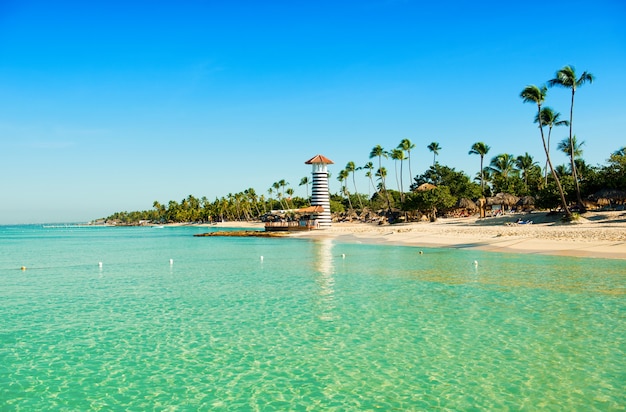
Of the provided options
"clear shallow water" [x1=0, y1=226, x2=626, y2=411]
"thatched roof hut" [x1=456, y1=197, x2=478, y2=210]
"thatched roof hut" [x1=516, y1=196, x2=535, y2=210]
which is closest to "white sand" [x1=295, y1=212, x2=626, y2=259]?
"clear shallow water" [x1=0, y1=226, x2=626, y2=411]

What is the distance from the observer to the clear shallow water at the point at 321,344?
7770 millimetres

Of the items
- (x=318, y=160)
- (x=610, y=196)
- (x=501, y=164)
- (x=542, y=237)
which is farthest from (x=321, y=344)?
(x=501, y=164)

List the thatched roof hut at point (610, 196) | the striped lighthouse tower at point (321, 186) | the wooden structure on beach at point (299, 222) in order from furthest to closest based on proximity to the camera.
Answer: the wooden structure on beach at point (299, 222)
the striped lighthouse tower at point (321, 186)
the thatched roof hut at point (610, 196)

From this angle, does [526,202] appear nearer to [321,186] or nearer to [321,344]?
[321,186]

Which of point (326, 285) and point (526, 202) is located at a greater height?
point (526, 202)

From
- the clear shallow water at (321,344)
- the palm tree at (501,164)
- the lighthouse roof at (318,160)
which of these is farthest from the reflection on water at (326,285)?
the palm tree at (501,164)

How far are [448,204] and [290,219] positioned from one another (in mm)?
25835

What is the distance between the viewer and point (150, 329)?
1234 centimetres

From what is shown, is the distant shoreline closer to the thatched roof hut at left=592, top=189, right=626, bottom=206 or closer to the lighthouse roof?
the thatched roof hut at left=592, top=189, right=626, bottom=206

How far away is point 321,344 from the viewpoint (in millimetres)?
10695

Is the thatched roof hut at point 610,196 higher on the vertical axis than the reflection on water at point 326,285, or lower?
higher

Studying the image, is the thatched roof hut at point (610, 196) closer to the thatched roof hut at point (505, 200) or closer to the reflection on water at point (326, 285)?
the thatched roof hut at point (505, 200)

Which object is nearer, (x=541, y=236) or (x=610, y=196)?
(x=541, y=236)

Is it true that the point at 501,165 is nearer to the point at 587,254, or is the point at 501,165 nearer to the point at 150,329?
the point at 587,254
